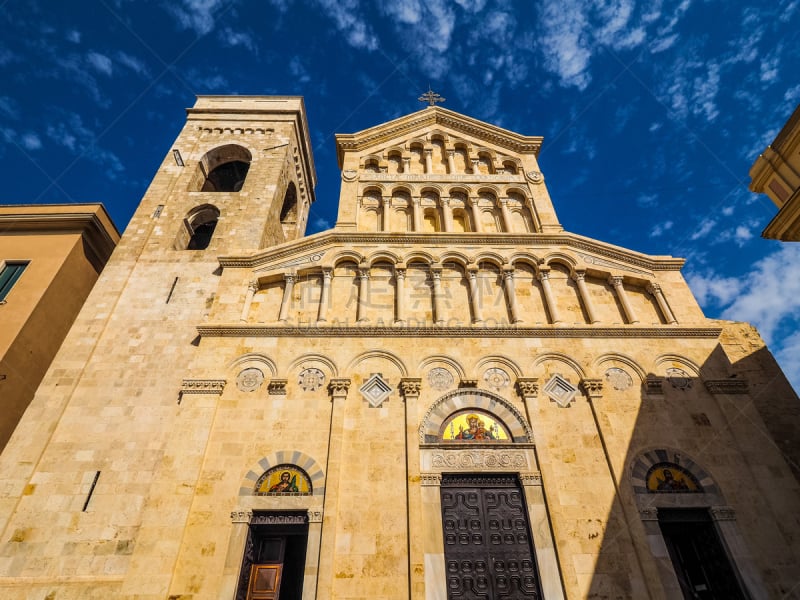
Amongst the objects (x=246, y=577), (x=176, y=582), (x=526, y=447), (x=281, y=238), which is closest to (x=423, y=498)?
(x=526, y=447)

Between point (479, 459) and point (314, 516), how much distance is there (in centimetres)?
415

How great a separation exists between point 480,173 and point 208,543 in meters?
15.9

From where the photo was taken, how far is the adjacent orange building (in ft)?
43.5

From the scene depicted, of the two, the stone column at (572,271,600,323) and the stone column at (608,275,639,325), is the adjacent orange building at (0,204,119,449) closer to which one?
the stone column at (572,271,600,323)

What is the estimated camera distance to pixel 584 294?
46.8 feet

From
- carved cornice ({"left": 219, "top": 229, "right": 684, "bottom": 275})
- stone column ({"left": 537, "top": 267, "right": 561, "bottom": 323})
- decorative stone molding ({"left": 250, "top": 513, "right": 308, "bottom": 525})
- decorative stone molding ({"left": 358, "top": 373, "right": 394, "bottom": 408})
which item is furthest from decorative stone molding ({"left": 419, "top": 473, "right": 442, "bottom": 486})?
carved cornice ({"left": 219, "top": 229, "right": 684, "bottom": 275})

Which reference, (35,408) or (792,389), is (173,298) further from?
(792,389)

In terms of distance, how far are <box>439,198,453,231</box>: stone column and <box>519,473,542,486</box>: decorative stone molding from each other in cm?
884

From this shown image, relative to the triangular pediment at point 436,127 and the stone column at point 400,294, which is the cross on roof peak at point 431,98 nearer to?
the triangular pediment at point 436,127

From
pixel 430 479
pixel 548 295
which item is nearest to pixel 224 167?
pixel 548 295

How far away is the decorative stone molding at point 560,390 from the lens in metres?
12.0

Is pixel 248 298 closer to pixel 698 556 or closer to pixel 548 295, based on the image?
pixel 548 295

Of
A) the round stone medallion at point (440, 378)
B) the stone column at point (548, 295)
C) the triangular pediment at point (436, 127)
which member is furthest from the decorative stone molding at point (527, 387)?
the triangular pediment at point (436, 127)

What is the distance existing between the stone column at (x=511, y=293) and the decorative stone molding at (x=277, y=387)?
6996 mm
